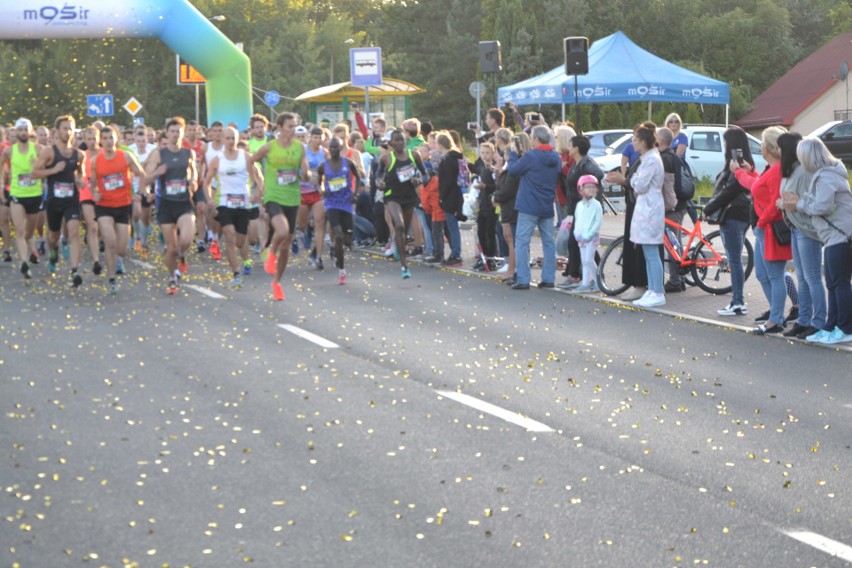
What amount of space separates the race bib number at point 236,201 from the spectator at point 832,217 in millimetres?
7054

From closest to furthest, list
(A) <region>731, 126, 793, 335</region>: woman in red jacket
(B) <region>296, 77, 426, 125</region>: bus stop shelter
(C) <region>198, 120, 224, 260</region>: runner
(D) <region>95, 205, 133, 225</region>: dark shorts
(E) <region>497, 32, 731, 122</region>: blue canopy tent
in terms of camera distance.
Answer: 1. (A) <region>731, 126, 793, 335</region>: woman in red jacket
2. (D) <region>95, 205, 133, 225</region>: dark shorts
3. (C) <region>198, 120, 224, 260</region>: runner
4. (E) <region>497, 32, 731, 122</region>: blue canopy tent
5. (B) <region>296, 77, 426, 125</region>: bus stop shelter

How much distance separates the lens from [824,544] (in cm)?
631

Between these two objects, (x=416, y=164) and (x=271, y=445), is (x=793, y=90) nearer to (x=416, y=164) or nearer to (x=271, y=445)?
(x=416, y=164)

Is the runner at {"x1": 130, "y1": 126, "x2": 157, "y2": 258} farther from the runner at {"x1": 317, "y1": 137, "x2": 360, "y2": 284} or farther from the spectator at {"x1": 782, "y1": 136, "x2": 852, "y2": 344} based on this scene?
the spectator at {"x1": 782, "y1": 136, "x2": 852, "y2": 344}

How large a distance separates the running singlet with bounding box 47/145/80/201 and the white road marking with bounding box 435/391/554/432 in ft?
29.0

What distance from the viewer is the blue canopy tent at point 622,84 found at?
113ft

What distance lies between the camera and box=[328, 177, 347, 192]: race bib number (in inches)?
707

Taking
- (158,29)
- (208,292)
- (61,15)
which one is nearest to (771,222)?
(208,292)

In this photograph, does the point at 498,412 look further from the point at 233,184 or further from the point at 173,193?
the point at 233,184

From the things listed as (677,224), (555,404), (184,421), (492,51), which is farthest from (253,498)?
(492,51)

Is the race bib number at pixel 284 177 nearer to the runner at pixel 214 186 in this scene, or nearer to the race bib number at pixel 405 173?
the runner at pixel 214 186

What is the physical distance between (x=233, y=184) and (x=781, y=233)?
22.2 ft

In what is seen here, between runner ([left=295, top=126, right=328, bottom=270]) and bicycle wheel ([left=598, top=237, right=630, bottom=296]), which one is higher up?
runner ([left=295, top=126, right=328, bottom=270])

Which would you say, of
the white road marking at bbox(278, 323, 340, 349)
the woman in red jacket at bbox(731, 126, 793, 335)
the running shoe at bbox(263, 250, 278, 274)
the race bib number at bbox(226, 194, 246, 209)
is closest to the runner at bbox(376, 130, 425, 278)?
the race bib number at bbox(226, 194, 246, 209)
